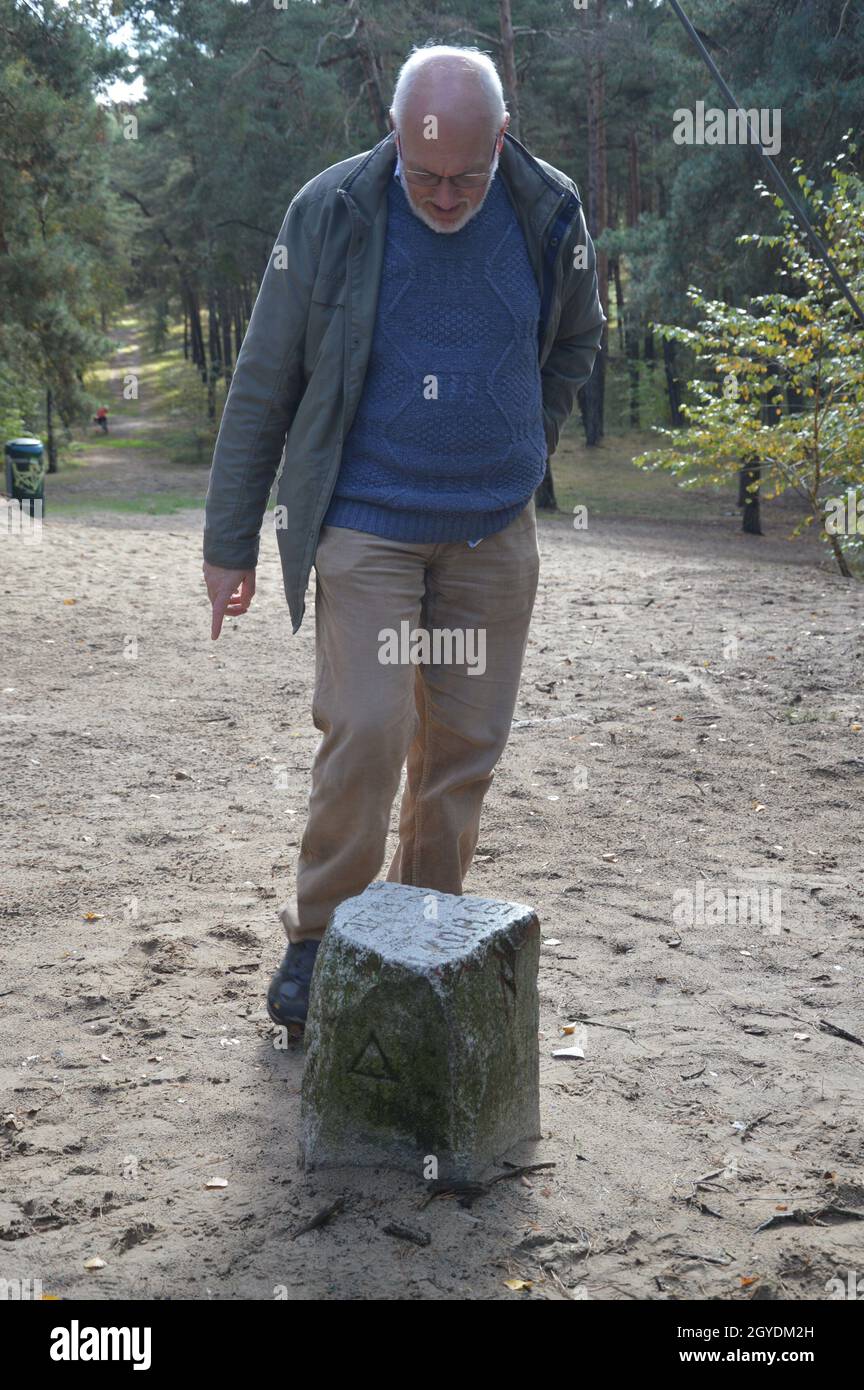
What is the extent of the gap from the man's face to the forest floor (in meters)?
1.97

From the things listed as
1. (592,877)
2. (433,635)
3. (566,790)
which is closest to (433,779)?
(433,635)

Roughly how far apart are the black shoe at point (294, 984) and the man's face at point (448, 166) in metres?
1.70

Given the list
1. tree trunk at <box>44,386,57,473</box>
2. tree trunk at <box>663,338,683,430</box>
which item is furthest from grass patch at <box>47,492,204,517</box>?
tree trunk at <box>663,338,683,430</box>

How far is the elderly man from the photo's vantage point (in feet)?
9.46

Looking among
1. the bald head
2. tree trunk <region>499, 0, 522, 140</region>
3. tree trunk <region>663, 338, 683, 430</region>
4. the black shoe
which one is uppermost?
tree trunk <region>499, 0, 522, 140</region>

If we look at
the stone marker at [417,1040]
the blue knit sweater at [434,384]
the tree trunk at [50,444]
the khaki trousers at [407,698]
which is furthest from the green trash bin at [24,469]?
the stone marker at [417,1040]

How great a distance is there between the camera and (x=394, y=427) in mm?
2910

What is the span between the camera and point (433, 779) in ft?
10.6

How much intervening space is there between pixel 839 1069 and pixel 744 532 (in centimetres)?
2003

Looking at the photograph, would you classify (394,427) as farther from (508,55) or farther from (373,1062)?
(508,55)

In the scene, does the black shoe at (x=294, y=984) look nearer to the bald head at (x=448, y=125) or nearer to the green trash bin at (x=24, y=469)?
the bald head at (x=448, y=125)

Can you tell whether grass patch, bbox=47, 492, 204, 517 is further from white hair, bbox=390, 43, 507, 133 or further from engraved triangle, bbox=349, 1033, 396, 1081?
engraved triangle, bbox=349, 1033, 396, 1081

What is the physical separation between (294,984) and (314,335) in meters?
1.52

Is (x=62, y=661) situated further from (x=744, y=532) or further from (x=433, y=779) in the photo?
(x=744, y=532)
